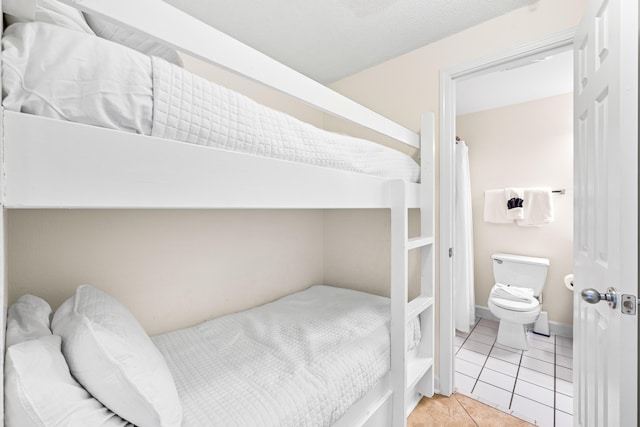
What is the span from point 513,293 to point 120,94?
308cm

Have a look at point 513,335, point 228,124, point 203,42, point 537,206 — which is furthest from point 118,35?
point 537,206

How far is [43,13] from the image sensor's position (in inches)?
28.6

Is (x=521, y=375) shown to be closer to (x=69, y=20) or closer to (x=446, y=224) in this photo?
(x=446, y=224)

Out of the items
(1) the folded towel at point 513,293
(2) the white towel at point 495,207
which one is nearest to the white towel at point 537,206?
(2) the white towel at point 495,207

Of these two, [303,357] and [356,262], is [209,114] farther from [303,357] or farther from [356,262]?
[356,262]

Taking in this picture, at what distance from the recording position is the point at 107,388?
66cm

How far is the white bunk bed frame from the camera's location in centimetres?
54

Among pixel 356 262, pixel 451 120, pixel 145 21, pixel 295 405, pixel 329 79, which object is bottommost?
pixel 295 405

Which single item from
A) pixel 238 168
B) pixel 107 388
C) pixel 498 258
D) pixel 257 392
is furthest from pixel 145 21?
pixel 498 258

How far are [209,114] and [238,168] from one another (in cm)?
16

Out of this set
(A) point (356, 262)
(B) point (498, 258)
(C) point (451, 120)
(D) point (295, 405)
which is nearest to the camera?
(D) point (295, 405)

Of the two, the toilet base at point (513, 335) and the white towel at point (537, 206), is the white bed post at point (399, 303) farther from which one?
the white towel at point (537, 206)

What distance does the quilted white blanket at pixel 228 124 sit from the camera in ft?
2.38

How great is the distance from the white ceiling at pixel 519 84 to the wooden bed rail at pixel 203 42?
164cm
